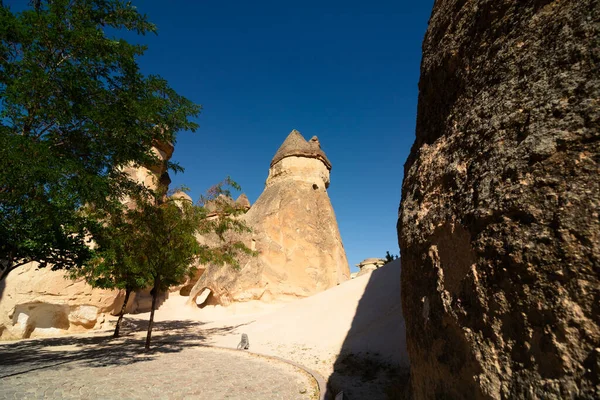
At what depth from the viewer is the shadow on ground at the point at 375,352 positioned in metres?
5.61

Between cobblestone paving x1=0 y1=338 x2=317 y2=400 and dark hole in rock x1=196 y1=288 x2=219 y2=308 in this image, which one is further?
dark hole in rock x1=196 y1=288 x2=219 y2=308

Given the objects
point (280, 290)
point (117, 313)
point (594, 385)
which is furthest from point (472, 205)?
point (117, 313)

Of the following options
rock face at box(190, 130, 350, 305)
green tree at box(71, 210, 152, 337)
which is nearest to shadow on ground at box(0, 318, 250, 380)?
green tree at box(71, 210, 152, 337)

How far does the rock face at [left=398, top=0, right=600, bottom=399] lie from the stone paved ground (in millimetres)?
3754

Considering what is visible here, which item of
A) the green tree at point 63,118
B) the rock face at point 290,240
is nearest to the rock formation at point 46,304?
the green tree at point 63,118

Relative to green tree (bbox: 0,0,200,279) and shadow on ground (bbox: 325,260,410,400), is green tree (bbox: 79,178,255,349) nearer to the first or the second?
green tree (bbox: 0,0,200,279)

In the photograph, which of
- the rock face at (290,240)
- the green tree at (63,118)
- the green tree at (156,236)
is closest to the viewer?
Answer: the green tree at (63,118)

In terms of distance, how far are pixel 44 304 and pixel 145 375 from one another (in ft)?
35.3

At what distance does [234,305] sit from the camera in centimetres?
1811

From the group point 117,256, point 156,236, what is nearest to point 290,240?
point 117,256

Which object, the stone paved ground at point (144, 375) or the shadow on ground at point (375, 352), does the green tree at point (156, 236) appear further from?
the shadow on ground at point (375, 352)

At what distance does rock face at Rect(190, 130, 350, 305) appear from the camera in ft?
61.4

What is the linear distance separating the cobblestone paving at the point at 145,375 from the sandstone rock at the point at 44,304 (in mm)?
4217

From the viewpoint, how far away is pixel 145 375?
6.33 metres
